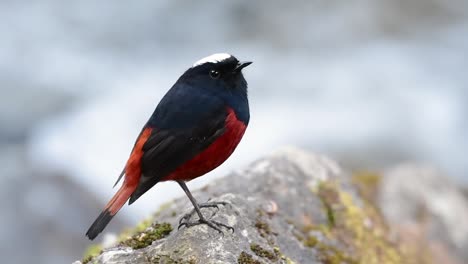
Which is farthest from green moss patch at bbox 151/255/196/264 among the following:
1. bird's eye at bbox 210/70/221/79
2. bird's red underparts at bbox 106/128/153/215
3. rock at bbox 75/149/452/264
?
bird's eye at bbox 210/70/221/79

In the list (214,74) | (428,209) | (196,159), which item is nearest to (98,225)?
(196,159)

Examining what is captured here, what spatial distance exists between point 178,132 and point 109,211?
2.07 ft

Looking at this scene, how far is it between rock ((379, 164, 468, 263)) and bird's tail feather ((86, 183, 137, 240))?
3.08m

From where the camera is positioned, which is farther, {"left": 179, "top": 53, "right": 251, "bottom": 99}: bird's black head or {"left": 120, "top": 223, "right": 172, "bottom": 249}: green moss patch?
{"left": 179, "top": 53, "right": 251, "bottom": 99}: bird's black head

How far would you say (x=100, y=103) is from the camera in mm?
14336

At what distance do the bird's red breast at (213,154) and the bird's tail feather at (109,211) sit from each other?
24 centimetres

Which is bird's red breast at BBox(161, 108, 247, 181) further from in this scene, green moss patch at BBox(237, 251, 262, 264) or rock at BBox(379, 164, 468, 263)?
rock at BBox(379, 164, 468, 263)

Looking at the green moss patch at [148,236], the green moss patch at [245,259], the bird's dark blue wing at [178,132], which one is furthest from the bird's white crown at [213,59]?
the green moss patch at [245,259]

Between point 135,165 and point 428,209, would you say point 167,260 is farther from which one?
point 428,209

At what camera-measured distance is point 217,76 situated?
455 centimetres

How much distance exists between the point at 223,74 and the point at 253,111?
9.46m

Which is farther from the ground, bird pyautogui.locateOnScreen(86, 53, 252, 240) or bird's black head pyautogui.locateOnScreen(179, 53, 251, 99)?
bird's black head pyautogui.locateOnScreen(179, 53, 251, 99)

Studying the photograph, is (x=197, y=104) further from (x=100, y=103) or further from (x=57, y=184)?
(x=100, y=103)

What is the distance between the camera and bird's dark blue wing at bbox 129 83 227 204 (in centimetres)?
419
